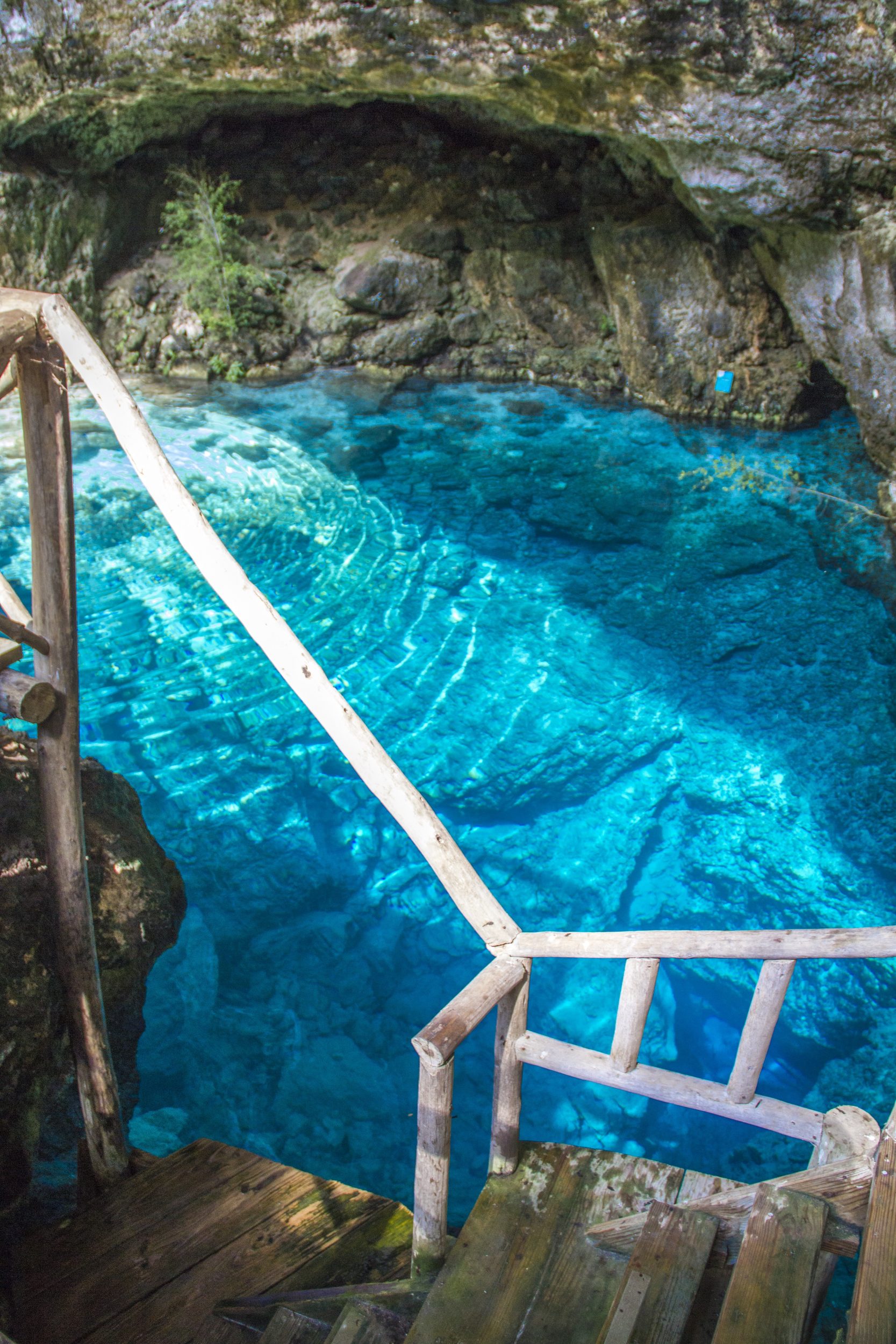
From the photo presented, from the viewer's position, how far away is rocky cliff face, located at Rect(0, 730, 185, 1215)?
2.34 m

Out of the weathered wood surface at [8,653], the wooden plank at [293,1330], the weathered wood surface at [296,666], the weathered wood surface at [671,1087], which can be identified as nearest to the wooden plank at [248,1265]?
the wooden plank at [293,1330]

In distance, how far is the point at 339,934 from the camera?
14.3ft

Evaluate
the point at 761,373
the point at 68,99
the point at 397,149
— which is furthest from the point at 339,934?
the point at 397,149

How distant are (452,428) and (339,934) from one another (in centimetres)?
617

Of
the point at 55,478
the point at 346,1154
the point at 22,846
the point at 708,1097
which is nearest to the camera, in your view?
the point at 708,1097

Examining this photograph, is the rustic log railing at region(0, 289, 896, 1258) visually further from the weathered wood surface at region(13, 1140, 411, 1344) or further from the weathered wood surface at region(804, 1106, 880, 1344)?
the weathered wood surface at region(13, 1140, 411, 1344)

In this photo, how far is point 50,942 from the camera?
99.5 inches

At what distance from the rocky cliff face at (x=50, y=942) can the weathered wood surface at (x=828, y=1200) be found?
1802mm

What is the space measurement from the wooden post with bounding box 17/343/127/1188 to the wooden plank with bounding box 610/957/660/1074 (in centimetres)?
152

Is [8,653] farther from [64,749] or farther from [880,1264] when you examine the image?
[880,1264]

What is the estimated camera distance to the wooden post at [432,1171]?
1849 mm

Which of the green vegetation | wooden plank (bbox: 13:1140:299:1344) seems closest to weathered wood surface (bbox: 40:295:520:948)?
wooden plank (bbox: 13:1140:299:1344)

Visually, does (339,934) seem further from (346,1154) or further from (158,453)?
(158,453)

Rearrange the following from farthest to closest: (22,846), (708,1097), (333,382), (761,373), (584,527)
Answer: (333,382)
(761,373)
(584,527)
(22,846)
(708,1097)
